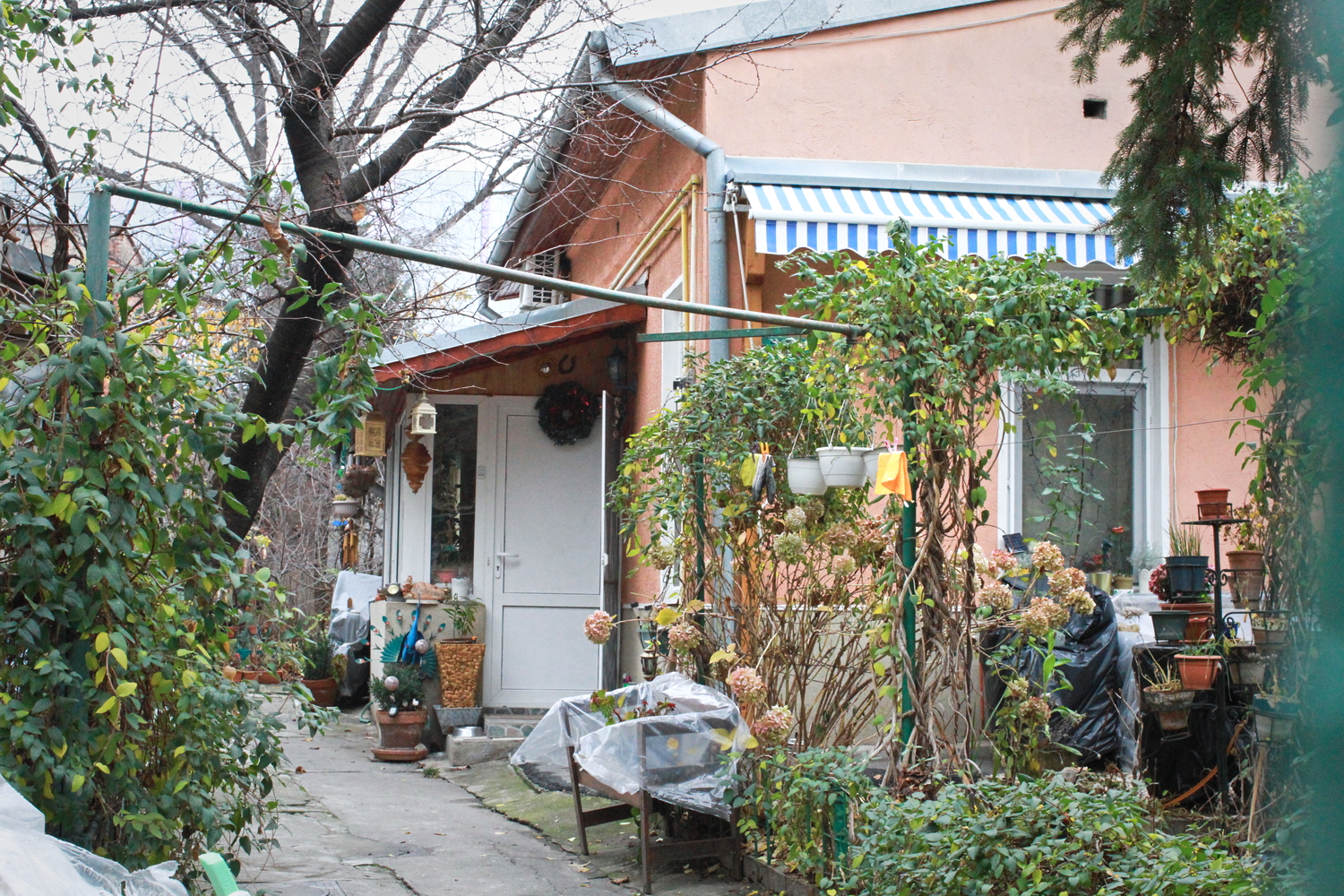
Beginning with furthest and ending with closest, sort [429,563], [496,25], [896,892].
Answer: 1. [429,563]
2. [496,25]
3. [896,892]

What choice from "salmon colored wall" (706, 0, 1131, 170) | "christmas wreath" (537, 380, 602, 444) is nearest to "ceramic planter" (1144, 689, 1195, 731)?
"salmon colored wall" (706, 0, 1131, 170)

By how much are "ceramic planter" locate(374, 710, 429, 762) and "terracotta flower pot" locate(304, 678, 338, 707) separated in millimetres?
2658

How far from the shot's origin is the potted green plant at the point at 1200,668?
5492mm

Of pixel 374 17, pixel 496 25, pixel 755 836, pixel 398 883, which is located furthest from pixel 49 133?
pixel 755 836

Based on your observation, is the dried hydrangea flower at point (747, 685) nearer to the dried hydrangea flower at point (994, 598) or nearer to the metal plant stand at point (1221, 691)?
the dried hydrangea flower at point (994, 598)

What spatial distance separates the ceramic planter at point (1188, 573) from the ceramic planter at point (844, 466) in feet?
7.72

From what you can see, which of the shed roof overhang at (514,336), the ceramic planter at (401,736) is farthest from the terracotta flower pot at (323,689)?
the shed roof overhang at (514,336)

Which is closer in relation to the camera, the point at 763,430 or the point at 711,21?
the point at 763,430

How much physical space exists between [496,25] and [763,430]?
8.87ft

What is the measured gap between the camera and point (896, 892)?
3.70 meters

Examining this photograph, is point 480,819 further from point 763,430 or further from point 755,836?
point 763,430

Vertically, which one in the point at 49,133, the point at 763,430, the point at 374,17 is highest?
the point at 374,17

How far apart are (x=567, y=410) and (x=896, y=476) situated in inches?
Result: 216

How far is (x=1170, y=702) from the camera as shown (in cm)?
555
